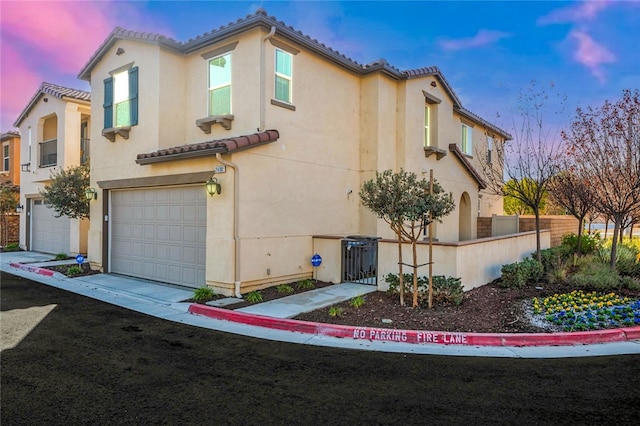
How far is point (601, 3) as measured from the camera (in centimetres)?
1259

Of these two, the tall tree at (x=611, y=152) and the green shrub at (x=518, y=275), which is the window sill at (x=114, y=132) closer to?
the green shrub at (x=518, y=275)

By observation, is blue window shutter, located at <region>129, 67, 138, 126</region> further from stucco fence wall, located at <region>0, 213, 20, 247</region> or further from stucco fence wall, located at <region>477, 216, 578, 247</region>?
stucco fence wall, located at <region>477, 216, 578, 247</region>

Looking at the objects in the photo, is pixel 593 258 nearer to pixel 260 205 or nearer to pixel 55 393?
pixel 260 205

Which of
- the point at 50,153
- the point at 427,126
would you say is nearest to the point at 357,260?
the point at 427,126

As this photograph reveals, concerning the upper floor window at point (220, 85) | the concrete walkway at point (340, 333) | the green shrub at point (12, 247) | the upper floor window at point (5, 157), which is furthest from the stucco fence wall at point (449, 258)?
the upper floor window at point (5, 157)

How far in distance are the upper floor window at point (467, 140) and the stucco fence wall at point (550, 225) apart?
3.54 metres

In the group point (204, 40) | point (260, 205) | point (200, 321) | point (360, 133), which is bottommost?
point (200, 321)

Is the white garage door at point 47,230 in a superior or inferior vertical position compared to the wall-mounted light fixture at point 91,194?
inferior

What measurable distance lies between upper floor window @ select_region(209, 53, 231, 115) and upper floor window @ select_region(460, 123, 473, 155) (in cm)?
1256

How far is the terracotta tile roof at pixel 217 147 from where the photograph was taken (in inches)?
373

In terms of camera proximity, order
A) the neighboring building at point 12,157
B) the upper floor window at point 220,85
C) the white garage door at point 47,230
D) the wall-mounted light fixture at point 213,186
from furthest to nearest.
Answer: the neighboring building at point 12,157, the white garage door at point 47,230, the upper floor window at point 220,85, the wall-mounted light fixture at point 213,186

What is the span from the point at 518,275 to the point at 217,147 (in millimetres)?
8096

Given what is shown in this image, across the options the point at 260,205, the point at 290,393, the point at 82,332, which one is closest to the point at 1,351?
the point at 82,332

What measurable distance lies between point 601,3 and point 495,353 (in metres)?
12.5
